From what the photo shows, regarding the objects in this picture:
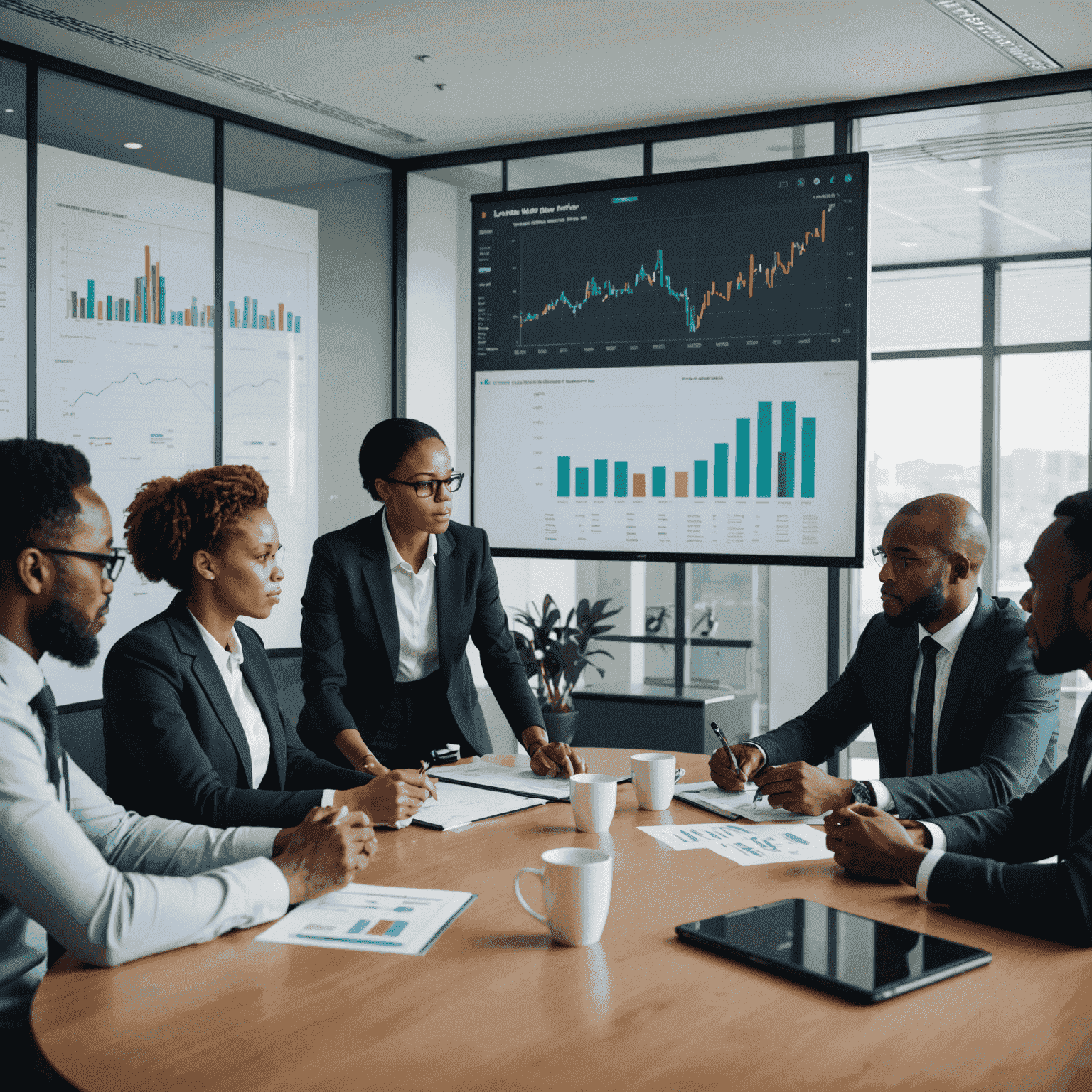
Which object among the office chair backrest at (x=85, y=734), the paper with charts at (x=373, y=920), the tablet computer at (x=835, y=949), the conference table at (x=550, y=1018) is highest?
the tablet computer at (x=835, y=949)

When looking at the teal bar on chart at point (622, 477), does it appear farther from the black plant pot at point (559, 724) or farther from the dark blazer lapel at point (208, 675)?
the dark blazer lapel at point (208, 675)

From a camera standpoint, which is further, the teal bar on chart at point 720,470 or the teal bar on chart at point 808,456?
the teal bar on chart at point 720,470

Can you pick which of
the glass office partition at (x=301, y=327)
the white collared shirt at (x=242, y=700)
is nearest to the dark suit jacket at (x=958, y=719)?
the white collared shirt at (x=242, y=700)

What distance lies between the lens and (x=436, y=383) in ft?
19.0

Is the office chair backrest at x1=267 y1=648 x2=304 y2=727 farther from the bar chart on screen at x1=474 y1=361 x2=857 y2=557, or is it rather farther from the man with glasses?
the man with glasses

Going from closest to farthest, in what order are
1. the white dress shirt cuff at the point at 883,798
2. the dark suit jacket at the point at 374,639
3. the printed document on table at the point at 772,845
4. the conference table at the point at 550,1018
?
the conference table at the point at 550,1018
the printed document on table at the point at 772,845
the white dress shirt cuff at the point at 883,798
the dark suit jacket at the point at 374,639

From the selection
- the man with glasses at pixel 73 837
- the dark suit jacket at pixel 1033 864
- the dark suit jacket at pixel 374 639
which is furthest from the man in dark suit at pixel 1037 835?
the dark suit jacket at pixel 374 639

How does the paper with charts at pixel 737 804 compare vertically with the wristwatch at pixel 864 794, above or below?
below

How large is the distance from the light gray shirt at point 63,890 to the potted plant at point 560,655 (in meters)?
3.51

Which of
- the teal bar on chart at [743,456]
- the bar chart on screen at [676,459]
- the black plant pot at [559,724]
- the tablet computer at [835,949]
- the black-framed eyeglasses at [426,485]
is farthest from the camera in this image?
the black plant pot at [559,724]

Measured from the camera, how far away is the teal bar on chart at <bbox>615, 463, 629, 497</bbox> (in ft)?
15.2

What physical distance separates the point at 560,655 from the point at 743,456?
1.32 m

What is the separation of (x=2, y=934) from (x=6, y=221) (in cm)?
320

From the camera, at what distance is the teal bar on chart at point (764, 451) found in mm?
4402
